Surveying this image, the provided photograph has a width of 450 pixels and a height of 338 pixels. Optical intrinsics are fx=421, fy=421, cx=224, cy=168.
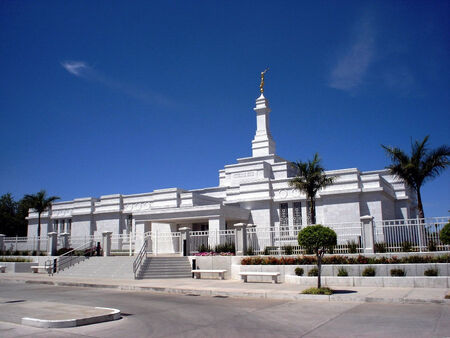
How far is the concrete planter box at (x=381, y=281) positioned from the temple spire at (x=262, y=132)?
88.0 ft

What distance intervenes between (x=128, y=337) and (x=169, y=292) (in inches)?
351

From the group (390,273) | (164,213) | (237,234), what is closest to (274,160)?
(164,213)

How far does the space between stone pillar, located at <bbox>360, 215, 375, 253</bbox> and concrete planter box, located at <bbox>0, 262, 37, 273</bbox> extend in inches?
934

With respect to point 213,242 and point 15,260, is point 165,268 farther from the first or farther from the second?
point 15,260

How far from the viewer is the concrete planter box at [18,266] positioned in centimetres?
3048

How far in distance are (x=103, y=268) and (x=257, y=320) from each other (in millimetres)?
17672

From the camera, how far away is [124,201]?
147 ft

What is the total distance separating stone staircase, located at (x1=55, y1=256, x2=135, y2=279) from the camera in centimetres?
2441

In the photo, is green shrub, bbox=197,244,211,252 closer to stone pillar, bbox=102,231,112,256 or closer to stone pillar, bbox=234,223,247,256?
stone pillar, bbox=234,223,247,256

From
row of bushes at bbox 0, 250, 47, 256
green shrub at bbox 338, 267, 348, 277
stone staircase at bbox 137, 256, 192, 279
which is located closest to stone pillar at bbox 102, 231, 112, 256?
stone staircase at bbox 137, 256, 192, 279

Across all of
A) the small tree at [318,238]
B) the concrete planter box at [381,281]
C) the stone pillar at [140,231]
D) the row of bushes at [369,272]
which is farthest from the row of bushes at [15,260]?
the small tree at [318,238]

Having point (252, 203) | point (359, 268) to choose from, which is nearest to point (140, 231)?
point (252, 203)

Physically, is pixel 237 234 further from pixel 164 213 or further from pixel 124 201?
pixel 124 201

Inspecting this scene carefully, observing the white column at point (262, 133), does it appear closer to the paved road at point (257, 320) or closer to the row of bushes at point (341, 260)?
the row of bushes at point (341, 260)
